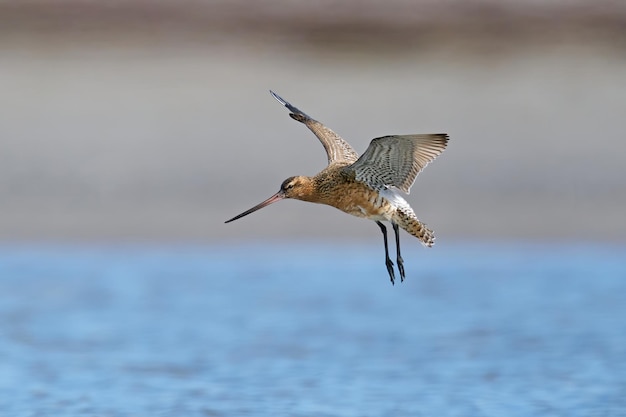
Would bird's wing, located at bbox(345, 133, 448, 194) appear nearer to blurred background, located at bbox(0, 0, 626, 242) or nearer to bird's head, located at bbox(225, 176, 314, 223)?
bird's head, located at bbox(225, 176, 314, 223)

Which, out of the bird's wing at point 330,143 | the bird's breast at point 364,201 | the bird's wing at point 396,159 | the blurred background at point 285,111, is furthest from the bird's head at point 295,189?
the blurred background at point 285,111

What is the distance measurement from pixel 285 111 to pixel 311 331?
4.68m

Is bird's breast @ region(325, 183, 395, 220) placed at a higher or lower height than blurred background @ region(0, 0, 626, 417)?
lower

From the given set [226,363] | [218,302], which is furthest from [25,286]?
[226,363]

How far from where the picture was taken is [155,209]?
11.9 m

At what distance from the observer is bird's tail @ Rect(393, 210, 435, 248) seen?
688cm

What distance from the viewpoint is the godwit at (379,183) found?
6555mm

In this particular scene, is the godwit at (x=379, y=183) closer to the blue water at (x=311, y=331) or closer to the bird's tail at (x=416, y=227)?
the bird's tail at (x=416, y=227)

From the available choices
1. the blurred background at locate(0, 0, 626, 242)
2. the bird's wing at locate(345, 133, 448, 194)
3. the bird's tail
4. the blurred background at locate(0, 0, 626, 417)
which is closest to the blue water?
the blurred background at locate(0, 0, 626, 417)

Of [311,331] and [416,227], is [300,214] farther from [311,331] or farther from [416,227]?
[416,227]

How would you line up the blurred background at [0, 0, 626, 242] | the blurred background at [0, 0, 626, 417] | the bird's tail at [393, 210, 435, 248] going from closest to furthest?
the bird's tail at [393, 210, 435, 248]
the blurred background at [0, 0, 626, 417]
the blurred background at [0, 0, 626, 242]

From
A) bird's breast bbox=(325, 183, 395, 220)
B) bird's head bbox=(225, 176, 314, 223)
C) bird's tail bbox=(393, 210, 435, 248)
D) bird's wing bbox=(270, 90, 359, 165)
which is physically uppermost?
bird's wing bbox=(270, 90, 359, 165)

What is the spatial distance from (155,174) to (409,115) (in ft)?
8.58

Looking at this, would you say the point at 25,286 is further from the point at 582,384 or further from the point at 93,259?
the point at 582,384
